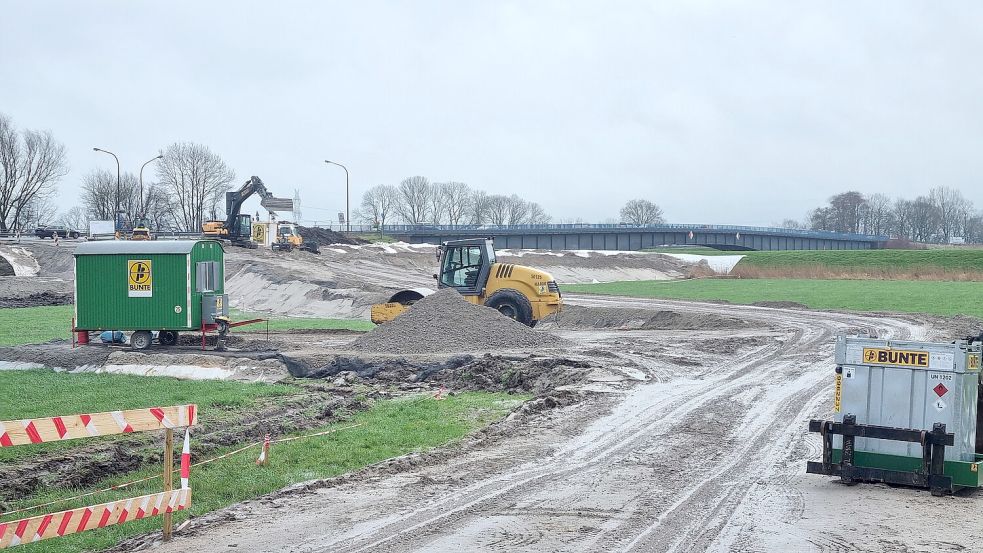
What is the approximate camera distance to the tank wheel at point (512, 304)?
92.7ft

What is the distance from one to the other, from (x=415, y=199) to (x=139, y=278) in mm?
121279

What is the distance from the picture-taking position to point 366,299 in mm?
42375

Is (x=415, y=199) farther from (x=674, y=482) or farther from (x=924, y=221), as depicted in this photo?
(x=674, y=482)

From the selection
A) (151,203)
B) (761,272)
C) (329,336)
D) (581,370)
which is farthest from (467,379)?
(151,203)

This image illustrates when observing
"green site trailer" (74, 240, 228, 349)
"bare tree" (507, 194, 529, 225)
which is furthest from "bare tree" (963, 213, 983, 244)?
"green site trailer" (74, 240, 228, 349)

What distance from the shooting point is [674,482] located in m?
10.8

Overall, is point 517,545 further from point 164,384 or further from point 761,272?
point 761,272

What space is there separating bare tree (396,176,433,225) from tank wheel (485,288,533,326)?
386 feet

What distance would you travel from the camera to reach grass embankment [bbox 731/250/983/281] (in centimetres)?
5538

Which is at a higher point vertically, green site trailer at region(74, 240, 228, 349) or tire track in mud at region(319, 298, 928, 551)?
green site trailer at region(74, 240, 228, 349)

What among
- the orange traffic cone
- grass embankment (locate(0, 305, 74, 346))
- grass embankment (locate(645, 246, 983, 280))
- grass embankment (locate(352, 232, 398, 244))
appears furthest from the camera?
grass embankment (locate(352, 232, 398, 244))

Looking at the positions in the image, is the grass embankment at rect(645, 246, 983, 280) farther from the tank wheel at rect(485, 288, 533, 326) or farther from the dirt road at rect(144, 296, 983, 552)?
the dirt road at rect(144, 296, 983, 552)

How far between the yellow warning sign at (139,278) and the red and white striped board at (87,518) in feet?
56.9

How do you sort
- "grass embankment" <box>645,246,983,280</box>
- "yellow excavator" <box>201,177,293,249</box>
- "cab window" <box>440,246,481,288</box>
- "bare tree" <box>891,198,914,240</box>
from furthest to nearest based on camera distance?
"bare tree" <box>891,198,914,240</box>, "yellow excavator" <box>201,177,293,249</box>, "grass embankment" <box>645,246,983,280</box>, "cab window" <box>440,246,481,288</box>
